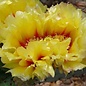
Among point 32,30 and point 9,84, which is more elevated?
point 32,30

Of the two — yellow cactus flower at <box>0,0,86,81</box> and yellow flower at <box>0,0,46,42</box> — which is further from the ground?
yellow flower at <box>0,0,46,42</box>

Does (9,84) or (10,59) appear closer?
(10,59)

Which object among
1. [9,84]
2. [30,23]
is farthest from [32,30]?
[9,84]

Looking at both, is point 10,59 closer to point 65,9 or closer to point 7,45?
point 7,45

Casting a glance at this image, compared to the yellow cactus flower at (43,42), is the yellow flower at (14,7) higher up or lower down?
higher up

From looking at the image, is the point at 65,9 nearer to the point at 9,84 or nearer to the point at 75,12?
the point at 75,12

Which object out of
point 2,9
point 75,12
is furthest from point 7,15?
point 75,12
